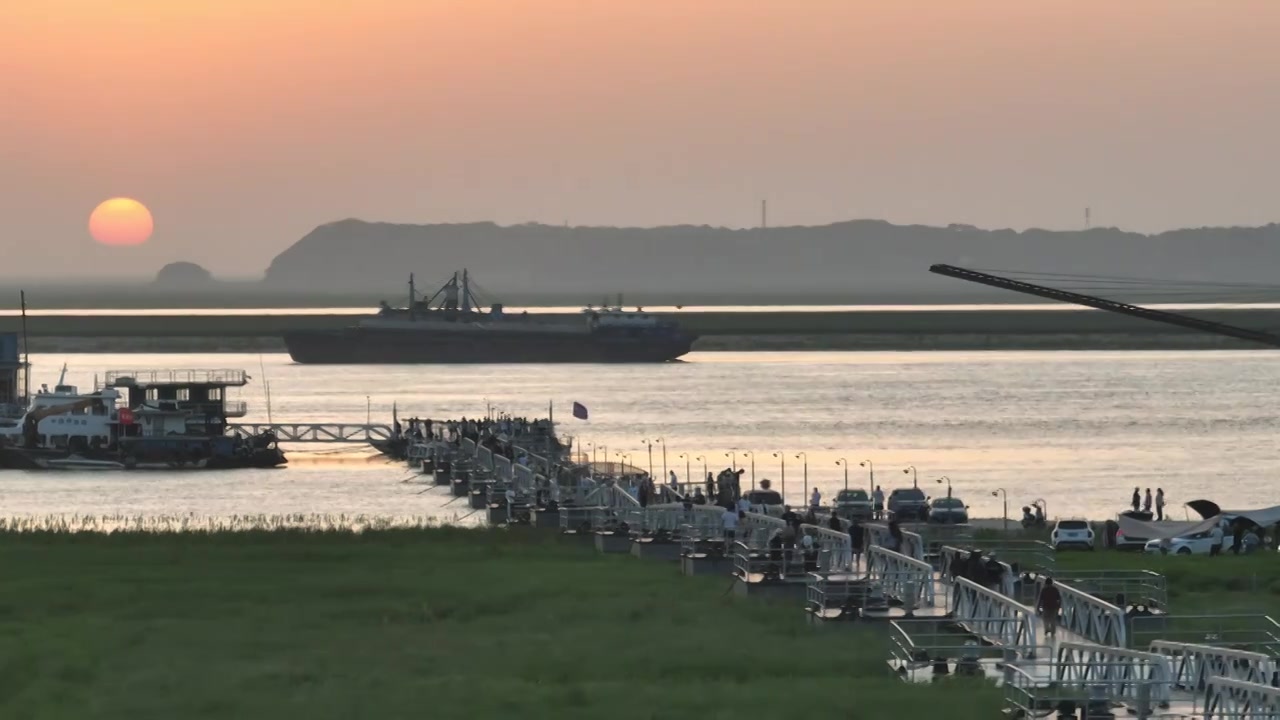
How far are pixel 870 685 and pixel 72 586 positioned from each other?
21.5 metres

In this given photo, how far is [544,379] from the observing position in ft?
643

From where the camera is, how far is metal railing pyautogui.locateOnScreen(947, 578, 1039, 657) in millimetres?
31906

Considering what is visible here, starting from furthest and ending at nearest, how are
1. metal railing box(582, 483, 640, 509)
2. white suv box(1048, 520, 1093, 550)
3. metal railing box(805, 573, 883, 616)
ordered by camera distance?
metal railing box(582, 483, 640, 509) → white suv box(1048, 520, 1093, 550) → metal railing box(805, 573, 883, 616)

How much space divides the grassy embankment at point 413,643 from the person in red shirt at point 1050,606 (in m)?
2.78

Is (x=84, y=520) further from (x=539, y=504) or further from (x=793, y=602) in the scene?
(x=793, y=602)

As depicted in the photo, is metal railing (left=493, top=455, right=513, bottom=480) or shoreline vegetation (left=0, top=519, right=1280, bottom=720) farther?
metal railing (left=493, top=455, right=513, bottom=480)

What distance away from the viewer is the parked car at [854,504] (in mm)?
64438

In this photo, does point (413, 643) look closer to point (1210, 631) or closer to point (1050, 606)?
point (1050, 606)

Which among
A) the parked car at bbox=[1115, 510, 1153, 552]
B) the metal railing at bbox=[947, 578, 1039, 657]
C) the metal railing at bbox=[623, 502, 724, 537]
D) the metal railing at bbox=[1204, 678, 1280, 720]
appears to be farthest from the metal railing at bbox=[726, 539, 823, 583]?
the metal railing at bbox=[1204, 678, 1280, 720]

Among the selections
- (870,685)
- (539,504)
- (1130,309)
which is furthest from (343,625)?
(1130,309)

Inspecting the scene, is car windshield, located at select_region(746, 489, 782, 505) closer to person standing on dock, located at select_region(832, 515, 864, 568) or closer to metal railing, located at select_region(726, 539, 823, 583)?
metal railing, located at select_region(726, 539, 823, 583)

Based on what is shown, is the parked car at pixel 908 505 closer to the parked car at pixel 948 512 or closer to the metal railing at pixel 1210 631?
the parked car at pixel 948 512

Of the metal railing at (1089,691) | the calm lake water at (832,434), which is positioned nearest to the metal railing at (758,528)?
the metal railing at (1089,691)

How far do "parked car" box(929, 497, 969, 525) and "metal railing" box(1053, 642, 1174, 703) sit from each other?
1437 inches
